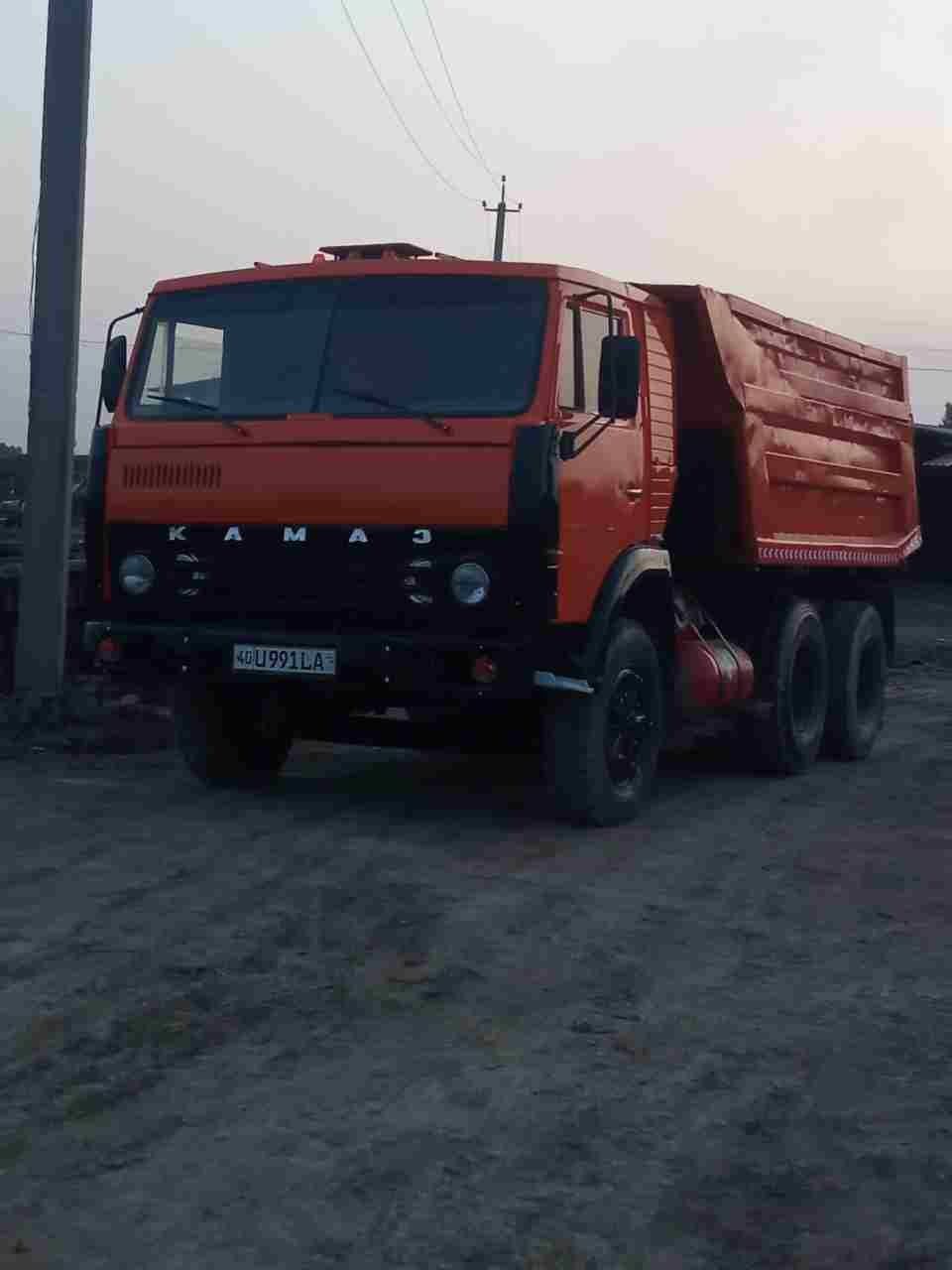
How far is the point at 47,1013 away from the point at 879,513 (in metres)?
8.91

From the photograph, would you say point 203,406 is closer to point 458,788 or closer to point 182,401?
point 182,401

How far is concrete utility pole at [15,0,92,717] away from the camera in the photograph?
11.8 m

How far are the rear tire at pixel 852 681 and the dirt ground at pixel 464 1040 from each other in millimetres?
2874

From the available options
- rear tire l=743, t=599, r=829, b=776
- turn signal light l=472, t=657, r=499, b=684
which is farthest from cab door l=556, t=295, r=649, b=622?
rear tire l=743, t=599, r=829, b=776

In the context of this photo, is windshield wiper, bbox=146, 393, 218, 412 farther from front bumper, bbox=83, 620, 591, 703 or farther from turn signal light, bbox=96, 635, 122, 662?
turn signal light, bbox=96, 635, 122, 662

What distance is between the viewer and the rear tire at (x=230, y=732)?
948 centimetres

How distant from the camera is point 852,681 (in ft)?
39.8

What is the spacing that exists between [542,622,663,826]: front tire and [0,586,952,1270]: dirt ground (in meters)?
0.19

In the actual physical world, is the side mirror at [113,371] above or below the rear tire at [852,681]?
above

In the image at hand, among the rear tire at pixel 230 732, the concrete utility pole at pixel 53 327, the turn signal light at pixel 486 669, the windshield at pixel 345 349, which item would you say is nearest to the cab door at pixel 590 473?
the windshield at pixel 345 349

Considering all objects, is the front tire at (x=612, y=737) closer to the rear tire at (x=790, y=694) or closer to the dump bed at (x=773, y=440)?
the dump bed at (x=773, y=440)

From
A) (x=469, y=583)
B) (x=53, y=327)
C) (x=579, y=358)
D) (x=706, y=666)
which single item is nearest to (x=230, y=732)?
(x=469, y=583)

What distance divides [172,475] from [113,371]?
2.57 feet

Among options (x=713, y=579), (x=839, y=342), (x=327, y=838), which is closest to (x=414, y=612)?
(x=327, y=838)
